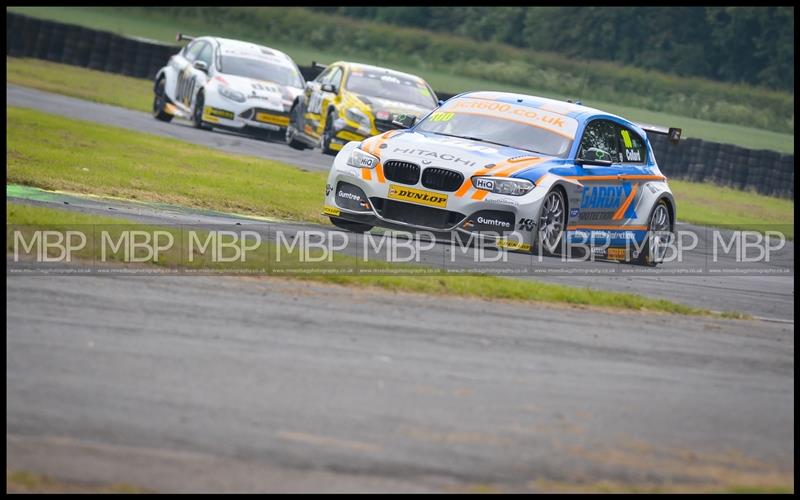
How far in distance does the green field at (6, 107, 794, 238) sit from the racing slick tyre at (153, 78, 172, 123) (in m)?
3.63

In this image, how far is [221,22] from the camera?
57.8 m

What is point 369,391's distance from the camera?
6.47 metres

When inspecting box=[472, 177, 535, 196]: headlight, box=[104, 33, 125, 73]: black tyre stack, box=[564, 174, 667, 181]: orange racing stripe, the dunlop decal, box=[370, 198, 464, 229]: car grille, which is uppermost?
box=[104, 33, 125, 73]: black tyre stack

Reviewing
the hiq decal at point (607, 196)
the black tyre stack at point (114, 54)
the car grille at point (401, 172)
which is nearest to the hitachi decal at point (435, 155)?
the car grille at point (401, 172)

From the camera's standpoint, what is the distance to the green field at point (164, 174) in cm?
1483

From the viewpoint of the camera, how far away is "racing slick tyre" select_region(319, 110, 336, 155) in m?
23.1

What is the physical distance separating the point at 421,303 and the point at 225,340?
83.5 inches

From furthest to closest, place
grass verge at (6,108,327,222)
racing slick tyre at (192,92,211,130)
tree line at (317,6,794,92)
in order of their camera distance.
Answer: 1. tree line at (317,6,794,92)
2. racing slick tyre at (192,92,211,130)
3. grass verge at (6,108,327,222)

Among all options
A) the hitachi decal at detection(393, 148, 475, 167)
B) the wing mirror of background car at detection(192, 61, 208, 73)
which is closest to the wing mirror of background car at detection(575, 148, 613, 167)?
the hitachi decal at detection(393, 148, 475, 167)

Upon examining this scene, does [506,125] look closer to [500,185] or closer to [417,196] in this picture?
[500,185]

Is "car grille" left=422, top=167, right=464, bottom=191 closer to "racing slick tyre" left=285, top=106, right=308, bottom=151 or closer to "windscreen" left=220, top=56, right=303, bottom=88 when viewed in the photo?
"racing slick tyre" left=285, top=106, right=308, bottom=151

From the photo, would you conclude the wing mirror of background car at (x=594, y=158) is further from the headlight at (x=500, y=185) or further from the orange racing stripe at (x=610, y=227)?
the headlight at (x=500, y=185)

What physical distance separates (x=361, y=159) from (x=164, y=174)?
16.5 feet

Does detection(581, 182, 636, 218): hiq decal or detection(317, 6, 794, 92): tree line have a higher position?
detection(317, 6, 794, 92): tree line
